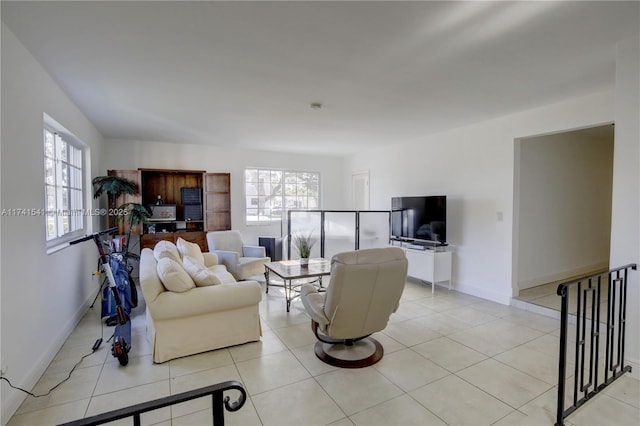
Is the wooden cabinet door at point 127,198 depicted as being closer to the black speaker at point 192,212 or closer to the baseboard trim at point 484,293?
the black speaker at point 192,212

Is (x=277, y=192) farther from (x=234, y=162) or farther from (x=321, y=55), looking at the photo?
(x=321, y=55)

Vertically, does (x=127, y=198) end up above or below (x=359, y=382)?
above

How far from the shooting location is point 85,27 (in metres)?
2.14

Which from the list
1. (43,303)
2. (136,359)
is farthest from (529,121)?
(43,303)

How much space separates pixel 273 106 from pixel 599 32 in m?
2.98

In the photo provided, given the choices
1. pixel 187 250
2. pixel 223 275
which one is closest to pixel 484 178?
pixel 223 275

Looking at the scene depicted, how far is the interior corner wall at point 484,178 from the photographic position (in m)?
3.76

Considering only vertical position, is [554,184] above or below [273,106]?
below

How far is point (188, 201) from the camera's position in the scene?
241 inches

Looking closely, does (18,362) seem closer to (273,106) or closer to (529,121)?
(273,106)

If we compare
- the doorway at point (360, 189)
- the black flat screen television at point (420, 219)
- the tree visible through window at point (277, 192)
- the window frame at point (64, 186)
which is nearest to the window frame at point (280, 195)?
the tree visible through window at point (277, 192)

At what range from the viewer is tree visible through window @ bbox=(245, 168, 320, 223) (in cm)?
683

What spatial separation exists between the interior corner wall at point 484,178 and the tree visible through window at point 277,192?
257 cm

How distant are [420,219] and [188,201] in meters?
4.27
